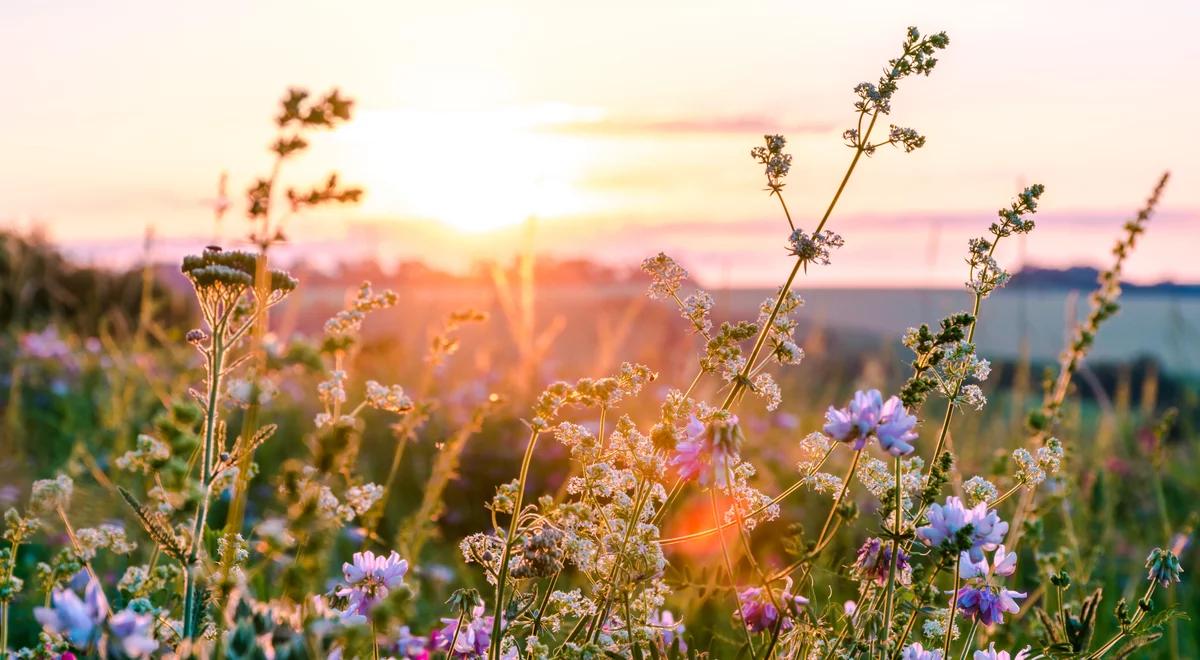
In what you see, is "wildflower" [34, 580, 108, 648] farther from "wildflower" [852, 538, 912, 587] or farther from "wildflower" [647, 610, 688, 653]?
"wildflower" [852, 538, 912, 587]

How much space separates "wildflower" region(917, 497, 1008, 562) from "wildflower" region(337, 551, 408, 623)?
3.40ft

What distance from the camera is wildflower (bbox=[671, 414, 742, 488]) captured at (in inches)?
76.2

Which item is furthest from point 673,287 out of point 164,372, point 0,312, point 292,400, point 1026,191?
point 0,312

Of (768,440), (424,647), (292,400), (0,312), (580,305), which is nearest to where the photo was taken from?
(424,647)

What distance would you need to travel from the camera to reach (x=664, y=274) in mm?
2295

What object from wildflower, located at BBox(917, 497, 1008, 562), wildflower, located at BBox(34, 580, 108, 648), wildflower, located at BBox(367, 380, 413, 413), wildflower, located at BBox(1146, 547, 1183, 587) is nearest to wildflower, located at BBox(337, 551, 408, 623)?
wildflower, located at BBox(367, 380, 413, 413)

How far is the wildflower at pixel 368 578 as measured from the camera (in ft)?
7.59

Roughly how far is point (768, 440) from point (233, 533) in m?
7.66

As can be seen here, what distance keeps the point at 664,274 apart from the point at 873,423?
0.56 meters

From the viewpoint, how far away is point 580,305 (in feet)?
93.4

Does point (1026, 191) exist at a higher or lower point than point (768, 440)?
higher

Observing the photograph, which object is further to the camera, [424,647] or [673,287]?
[424,647]

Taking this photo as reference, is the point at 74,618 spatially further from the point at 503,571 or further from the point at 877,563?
the point at 877,563

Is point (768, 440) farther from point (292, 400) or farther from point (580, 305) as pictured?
point (580, 305)
